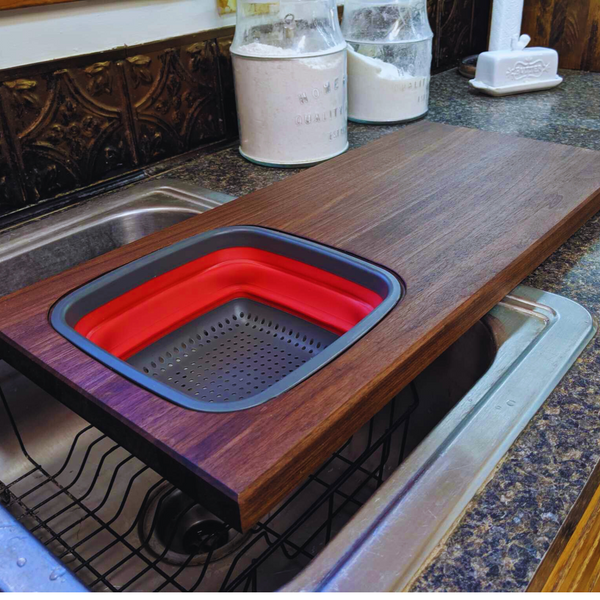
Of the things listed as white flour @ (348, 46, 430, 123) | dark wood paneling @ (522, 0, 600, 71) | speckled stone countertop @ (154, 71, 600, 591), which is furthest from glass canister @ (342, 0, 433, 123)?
dark wood paneling @ (522, 0, 600, 71)

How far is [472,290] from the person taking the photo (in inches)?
24.2

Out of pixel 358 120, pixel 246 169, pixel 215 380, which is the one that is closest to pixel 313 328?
pixel 215 380

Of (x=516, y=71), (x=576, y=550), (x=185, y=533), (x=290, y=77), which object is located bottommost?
(x=185, y=533)

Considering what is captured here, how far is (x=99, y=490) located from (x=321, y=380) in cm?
42

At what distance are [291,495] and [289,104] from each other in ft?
1.99

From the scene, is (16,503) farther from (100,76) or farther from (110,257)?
(100,76)

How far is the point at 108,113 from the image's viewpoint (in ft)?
3.21

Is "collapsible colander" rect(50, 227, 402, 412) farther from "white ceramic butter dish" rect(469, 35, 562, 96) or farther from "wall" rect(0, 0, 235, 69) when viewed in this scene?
"white ceramic butter dish" rect(469, 35, 562, 96)

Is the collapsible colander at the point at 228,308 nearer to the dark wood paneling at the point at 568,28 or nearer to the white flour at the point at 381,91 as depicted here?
the white flour at the point at 381,91

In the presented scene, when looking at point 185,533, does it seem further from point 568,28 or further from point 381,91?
point 568,28

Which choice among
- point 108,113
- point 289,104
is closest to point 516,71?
point 289,104

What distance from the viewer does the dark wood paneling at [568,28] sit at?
1589 millimetres

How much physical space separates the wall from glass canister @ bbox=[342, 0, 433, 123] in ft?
0.96

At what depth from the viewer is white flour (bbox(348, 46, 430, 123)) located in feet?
3.93
